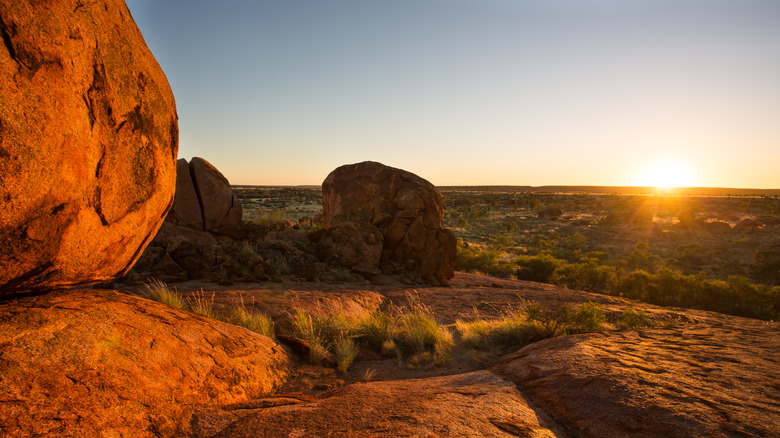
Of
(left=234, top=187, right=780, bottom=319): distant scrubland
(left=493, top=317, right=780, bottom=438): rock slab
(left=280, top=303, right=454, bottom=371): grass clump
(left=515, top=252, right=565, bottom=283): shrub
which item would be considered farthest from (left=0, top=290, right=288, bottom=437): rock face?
(left=515, top=252, right=565, bottom=283): shrub

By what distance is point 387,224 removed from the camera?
45.9 feet

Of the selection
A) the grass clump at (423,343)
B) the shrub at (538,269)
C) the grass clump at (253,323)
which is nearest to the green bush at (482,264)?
the shrub at (538,269)

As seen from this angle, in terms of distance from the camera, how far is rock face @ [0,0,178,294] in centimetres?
235

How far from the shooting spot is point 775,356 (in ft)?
14.2

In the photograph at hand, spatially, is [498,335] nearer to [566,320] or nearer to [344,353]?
[566,320]

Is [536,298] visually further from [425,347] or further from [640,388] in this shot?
[640,388]

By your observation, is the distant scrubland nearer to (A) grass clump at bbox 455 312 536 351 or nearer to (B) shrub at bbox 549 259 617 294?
(B) shrub at bbox 549 259 617 294

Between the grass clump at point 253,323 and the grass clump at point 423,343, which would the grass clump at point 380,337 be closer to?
the grass clump at point 423,343

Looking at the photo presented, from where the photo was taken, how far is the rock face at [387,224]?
12.9 metres

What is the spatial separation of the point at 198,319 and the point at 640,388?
4.64 metres

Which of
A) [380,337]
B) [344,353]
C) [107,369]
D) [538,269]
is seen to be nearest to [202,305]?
[344,353]

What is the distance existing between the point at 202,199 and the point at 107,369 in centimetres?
975

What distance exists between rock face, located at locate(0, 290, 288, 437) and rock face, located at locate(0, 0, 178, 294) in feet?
1.26

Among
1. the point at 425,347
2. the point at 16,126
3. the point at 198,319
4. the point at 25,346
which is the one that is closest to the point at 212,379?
the point at 198,319
